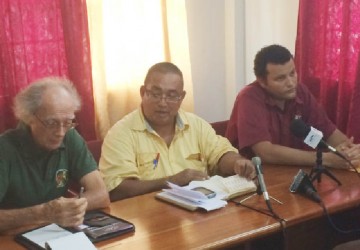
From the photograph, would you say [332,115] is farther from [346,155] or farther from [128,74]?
[128,74]

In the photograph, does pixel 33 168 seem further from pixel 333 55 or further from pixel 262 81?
pixel 333 55

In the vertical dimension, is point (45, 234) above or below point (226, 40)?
below

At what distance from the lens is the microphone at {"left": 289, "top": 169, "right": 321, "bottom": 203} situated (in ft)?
7.08

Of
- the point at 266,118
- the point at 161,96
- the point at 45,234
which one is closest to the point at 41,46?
the point at 161,96

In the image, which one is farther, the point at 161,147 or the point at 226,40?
the point at 226,40

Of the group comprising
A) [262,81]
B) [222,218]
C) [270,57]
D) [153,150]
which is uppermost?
[270,57]

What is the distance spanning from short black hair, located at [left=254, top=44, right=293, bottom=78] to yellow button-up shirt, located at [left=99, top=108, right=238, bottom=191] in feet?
1.50

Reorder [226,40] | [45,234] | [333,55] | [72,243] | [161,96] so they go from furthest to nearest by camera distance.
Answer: [226,40]
[333,55]
[161,96]
[45,234]
[72,243]

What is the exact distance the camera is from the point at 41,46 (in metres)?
2.96

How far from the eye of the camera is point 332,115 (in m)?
3.33

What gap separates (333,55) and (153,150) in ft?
4.43

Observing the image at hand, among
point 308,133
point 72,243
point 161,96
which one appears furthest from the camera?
point 161,96

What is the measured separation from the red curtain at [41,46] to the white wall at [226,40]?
97 centimetres

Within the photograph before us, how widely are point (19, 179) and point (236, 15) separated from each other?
88.1 inches
